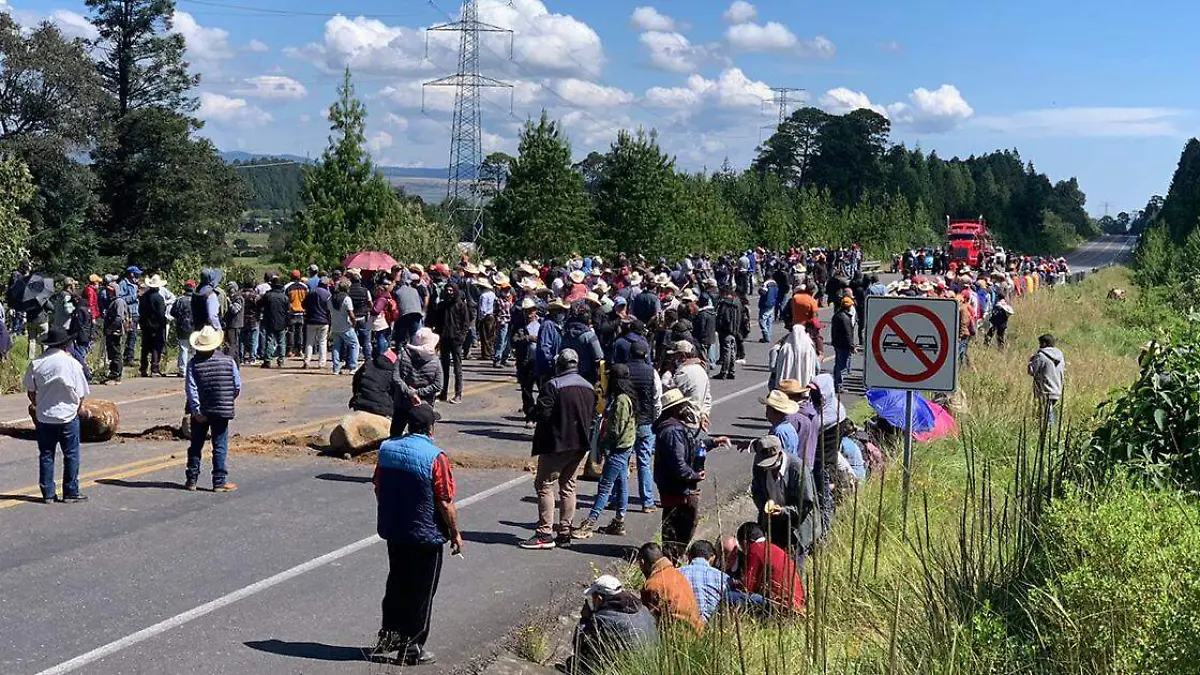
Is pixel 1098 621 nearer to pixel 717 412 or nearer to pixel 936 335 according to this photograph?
pixel 936 335

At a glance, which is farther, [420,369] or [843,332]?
[843,332]

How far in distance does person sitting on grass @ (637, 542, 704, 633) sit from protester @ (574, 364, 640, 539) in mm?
2778

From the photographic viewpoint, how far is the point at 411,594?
823 cm

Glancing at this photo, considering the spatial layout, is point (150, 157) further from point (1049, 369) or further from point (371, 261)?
point (1049, 369)

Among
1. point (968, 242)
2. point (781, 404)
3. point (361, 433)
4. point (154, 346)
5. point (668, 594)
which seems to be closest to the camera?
point (668, 594)

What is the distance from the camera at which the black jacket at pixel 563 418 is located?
10.9m

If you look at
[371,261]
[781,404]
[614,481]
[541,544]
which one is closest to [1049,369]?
[781,404]

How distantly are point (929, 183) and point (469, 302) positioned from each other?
415ft

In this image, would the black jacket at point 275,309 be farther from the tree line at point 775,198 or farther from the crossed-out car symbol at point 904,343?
the tree line at point 775,198

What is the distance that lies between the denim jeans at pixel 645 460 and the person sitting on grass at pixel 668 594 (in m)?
3.82

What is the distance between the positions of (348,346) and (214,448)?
33.7 ft

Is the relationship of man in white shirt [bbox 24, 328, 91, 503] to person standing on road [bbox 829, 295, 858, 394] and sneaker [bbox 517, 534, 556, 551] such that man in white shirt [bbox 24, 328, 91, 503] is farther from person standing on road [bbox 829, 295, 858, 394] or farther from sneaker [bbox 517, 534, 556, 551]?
person standing on road [bbox 829, 295, 858, 394]

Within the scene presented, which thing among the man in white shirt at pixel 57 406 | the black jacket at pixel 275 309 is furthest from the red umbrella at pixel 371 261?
the man in white shirt at pixel 57 406

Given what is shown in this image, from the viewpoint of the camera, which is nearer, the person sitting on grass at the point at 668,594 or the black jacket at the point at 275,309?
the person sitting on grass at the point at 668,594
